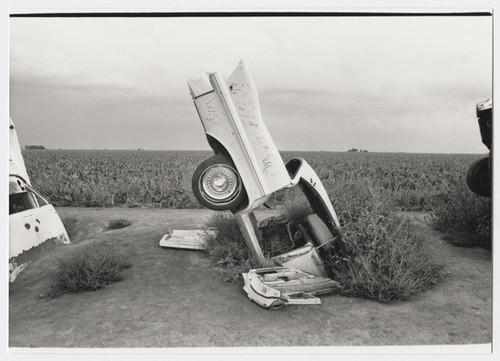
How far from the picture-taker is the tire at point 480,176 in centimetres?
552

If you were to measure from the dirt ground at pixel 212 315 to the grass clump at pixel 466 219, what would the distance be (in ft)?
2.66

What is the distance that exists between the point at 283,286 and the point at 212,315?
877 millimetres

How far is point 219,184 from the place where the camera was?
4594 mm

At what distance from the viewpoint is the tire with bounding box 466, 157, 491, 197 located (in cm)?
552

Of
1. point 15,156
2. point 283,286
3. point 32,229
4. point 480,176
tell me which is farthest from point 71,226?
point 480,176

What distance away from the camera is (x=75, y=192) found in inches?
379

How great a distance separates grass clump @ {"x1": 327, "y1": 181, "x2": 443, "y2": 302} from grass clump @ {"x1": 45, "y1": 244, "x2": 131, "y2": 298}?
2.56m

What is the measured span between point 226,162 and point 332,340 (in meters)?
Result: 2.13

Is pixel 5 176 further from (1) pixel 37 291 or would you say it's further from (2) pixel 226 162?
(2) pixel 226 162

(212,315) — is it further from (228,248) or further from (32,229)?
(32,229)

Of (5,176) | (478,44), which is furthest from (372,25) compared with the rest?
(5,176)

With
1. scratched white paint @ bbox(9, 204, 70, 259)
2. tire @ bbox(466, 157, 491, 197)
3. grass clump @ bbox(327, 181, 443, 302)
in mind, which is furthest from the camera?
tire @ bbox(466, 157, 491, 197)

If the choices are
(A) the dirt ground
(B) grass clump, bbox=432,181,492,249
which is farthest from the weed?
(B) grass clump, bbox=432,181,492,249

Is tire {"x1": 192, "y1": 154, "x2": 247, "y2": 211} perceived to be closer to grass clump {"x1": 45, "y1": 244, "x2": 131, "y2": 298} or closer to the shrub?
the shrub
